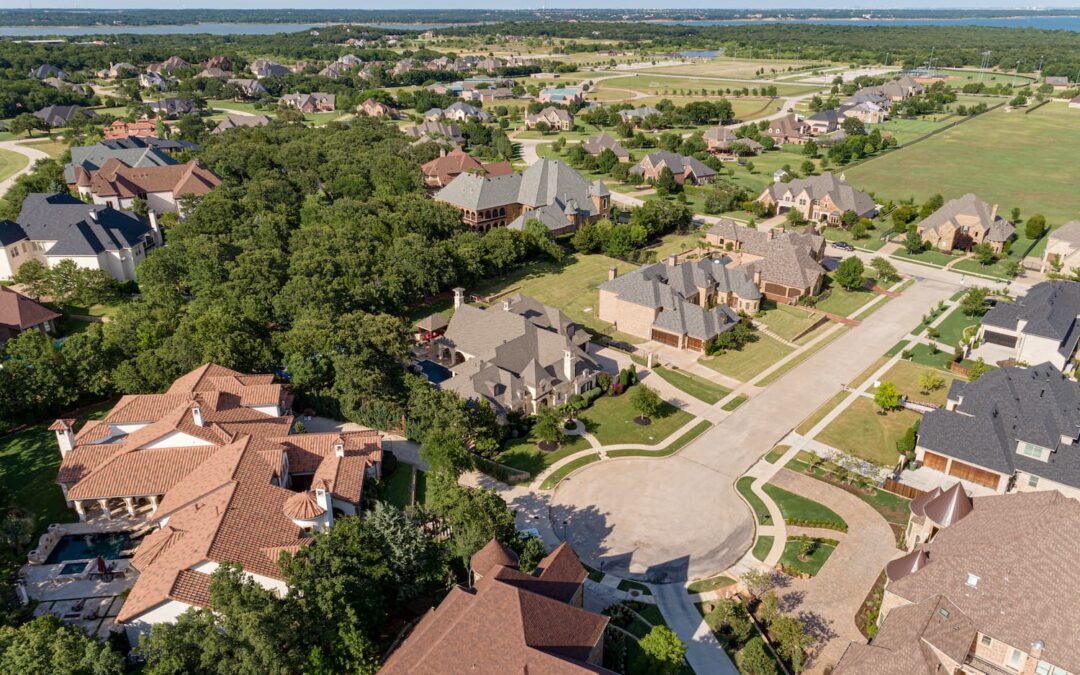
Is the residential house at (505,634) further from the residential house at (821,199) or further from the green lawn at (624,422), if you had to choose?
the residential house at (821,199)

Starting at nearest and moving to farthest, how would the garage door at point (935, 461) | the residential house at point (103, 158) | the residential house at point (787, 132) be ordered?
the garage door at point (935, 461)
the residential house at point (103, 158)
the residential house at point (787, 132)

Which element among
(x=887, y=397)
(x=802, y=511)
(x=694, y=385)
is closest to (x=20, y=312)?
(x=694, y=385)

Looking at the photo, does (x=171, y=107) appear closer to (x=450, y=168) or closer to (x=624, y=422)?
(x=450, y=168)

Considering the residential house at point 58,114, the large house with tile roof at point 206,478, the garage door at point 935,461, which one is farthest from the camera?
the residential house at point 58,114

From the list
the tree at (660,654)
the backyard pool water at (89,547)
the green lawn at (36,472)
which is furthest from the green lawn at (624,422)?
the green lawn at (36,472)

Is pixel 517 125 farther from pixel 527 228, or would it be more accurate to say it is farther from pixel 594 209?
pixel 527 228
